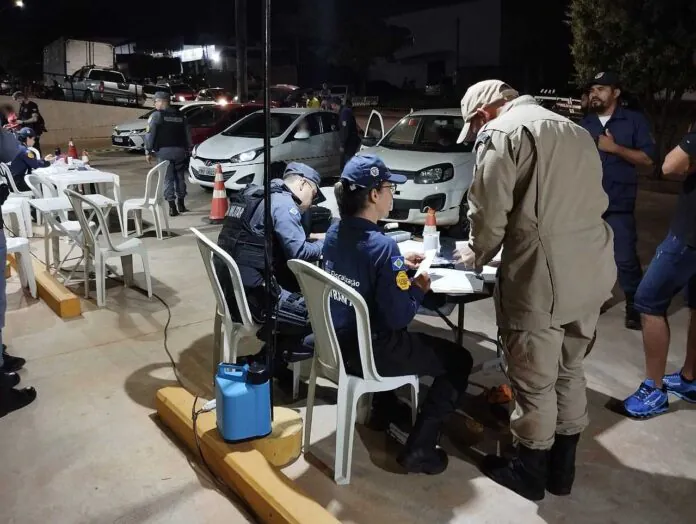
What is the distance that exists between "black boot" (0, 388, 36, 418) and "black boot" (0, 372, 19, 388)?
0.03 m

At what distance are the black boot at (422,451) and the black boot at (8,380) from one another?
2387 mm

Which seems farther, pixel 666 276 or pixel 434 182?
pixel 434 182

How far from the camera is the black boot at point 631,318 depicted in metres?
5.11

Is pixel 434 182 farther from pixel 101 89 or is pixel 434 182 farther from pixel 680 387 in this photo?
pixel 101 89

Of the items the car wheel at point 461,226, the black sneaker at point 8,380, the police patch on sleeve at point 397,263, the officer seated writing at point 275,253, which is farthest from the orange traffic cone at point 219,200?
the police patch on sleeve at point 397,263

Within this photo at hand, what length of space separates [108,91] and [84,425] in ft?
73.6

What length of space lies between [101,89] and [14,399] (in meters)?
A: 22.0

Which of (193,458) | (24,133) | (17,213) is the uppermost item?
(24,133)

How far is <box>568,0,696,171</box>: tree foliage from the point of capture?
1172 cm

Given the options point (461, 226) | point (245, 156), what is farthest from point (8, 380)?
point (245, 156)

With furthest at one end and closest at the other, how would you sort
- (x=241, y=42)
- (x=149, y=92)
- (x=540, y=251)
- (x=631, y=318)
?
1. (x=149, y=92)
2. (x=241, y=42)
3. (x=631, y=318)
4. (x=540, y=251)

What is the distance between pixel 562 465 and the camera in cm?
300

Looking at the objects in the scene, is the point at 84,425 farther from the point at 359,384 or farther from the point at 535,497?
the point at 535,497

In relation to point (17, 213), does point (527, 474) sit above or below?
below
